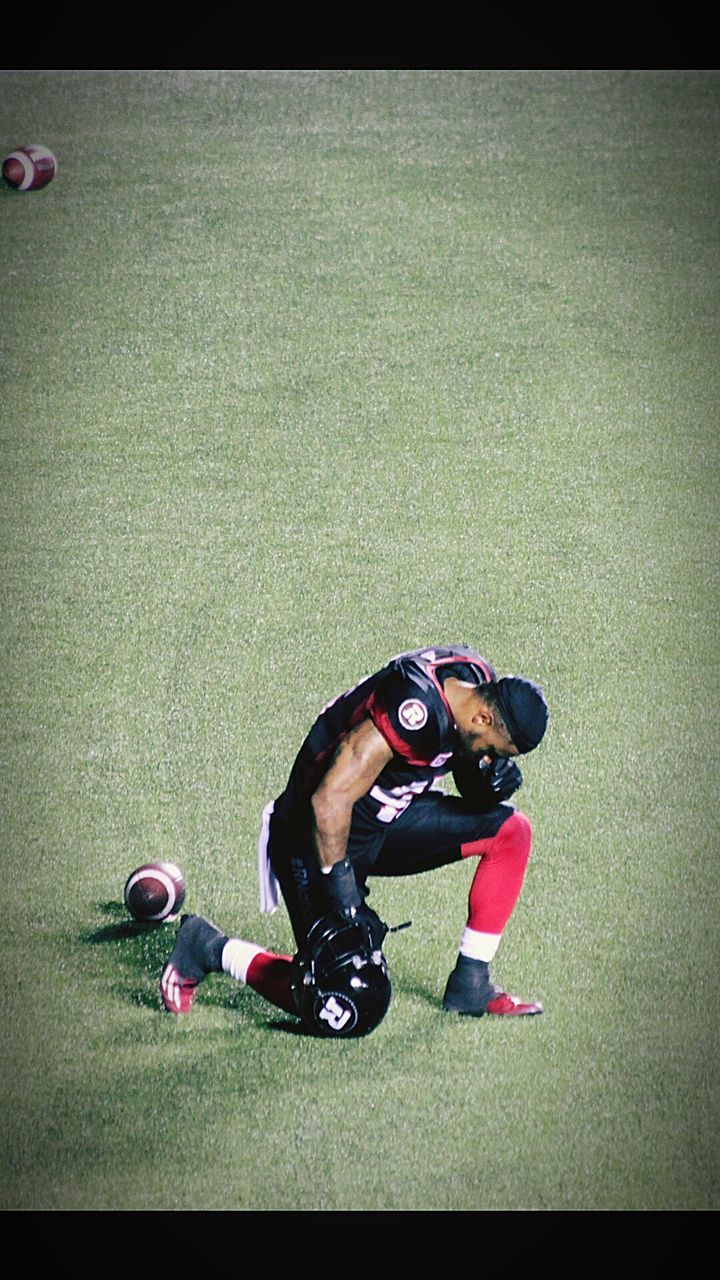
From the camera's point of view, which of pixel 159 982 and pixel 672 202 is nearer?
pixel 159 982

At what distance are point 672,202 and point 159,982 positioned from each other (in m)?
7.40

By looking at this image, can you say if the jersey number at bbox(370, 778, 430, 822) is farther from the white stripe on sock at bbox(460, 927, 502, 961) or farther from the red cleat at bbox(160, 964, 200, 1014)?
the red cleat at bbox(160, 964, 200, 1014)

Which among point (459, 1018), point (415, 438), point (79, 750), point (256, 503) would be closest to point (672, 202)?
point (415, 438)

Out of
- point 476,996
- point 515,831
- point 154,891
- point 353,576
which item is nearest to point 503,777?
point 515,831

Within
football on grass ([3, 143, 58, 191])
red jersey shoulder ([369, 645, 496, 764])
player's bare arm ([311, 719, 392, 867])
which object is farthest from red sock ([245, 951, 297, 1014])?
football on grass ([3, 143, 58, 191])

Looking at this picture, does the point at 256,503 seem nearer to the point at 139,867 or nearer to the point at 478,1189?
the point at 139,867

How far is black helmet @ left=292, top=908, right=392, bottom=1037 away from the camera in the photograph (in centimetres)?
498

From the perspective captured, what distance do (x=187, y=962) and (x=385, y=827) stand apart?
2.75 feet

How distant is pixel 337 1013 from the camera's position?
5055 mm

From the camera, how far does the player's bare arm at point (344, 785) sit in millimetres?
4934

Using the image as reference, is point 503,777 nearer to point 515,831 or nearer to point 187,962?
point 515,831

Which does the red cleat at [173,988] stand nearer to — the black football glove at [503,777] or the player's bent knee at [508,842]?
the player's bent knee at [508,842]

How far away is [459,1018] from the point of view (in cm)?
538

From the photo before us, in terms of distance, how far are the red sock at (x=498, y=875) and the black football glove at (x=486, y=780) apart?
114 mm
